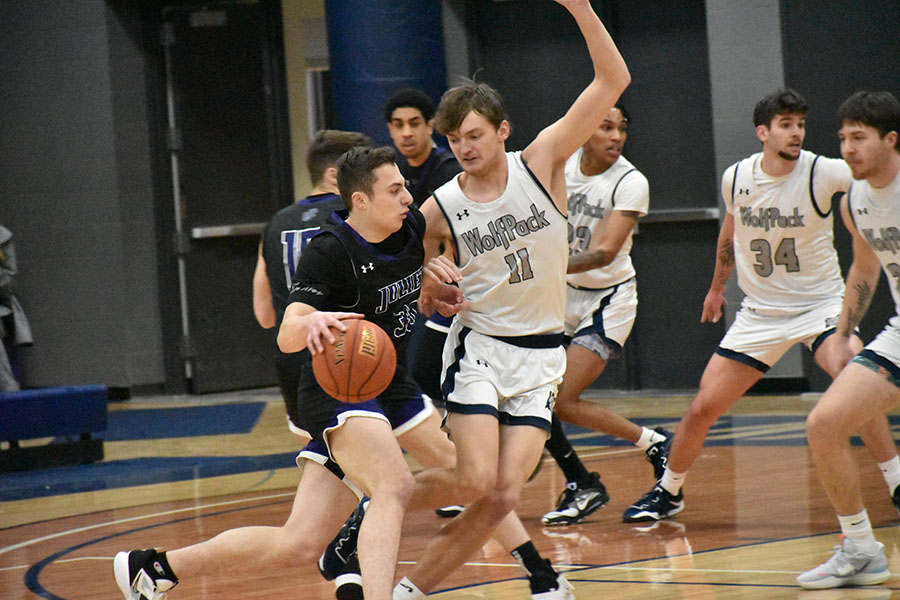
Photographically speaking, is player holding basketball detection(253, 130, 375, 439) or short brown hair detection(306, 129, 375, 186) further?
short brown hair detection(306, 129, 375, 186)

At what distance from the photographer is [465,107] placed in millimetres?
4355

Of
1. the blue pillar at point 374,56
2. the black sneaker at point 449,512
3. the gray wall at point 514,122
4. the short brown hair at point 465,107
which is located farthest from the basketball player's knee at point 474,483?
the gray wall at point 514,122

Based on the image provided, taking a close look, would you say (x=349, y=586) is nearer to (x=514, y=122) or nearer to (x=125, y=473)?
(x=125, y=473)


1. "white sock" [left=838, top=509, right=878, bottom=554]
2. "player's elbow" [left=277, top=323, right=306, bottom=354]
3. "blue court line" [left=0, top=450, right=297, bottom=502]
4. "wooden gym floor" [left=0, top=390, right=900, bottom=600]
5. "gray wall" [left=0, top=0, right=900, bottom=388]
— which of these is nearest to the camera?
"player's elbow" [left=277, top=323, right=306, bottom=354]

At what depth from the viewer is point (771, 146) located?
19.1ft

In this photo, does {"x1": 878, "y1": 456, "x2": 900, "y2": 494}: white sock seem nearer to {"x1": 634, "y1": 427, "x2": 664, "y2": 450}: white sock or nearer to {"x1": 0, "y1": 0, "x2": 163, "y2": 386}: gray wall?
{"x1": 634, "y1": 427, "x2": 664, "y2": 450}: white sock

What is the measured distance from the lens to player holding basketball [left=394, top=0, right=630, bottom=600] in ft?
14.1

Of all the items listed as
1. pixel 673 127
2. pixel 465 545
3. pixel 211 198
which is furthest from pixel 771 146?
pixel 211 198

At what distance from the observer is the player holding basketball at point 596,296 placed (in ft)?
20.1

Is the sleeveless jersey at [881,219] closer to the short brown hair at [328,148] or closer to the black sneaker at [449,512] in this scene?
the short brown hair at [328,148]

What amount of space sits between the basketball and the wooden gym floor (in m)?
1.21

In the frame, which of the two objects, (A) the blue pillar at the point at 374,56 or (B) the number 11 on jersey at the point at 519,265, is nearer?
(B) the number 11 on jersey at the point at 519,265

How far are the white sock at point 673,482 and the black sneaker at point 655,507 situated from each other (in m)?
0.02

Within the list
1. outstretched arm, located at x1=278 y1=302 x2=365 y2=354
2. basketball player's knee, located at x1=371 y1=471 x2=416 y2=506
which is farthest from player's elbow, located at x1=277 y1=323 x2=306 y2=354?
basketball player's knee, located at x1=371 y1=471 x2=416 y2=506
